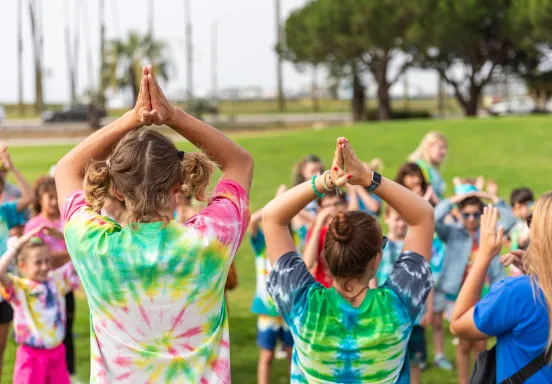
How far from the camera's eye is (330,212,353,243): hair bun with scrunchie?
3230mm

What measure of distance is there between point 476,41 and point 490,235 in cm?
4360

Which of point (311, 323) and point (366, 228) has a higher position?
point (366, 228)

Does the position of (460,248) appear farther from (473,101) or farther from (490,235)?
(473,101)

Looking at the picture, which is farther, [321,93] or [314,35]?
[321,93]

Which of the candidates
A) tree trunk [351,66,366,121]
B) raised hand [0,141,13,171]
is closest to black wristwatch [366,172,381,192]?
raised hand [0,141,13,171]

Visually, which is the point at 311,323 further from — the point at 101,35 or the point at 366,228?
the point at 101,35

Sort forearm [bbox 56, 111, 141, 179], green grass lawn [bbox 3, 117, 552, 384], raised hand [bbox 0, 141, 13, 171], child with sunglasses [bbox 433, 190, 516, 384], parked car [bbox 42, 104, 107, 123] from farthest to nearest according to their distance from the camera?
1. parked car [bbox 42, 104, 107, 123]
2. green grass lawn [bbox 3, 117, 552, 384]
3. child with sunglasses [bbox 433, 190, 516, 384]
4. raised hand [bbox 0, 141, 13, 171]
5. forearm [bbox 56, 111, 141, 179]

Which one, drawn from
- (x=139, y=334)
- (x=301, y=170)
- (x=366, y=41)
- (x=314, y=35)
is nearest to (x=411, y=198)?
(x=139, y=334)

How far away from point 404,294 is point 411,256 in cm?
18

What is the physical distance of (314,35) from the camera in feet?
157

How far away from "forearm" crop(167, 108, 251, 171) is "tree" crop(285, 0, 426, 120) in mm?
41041

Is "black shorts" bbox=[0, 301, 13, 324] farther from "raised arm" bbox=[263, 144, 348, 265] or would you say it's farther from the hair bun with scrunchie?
the hair bun with scrunchie

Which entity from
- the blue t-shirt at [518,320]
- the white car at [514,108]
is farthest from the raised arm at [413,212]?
the white car at [514,108]

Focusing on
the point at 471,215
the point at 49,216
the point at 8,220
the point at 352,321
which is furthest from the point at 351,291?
the point at 8,220
